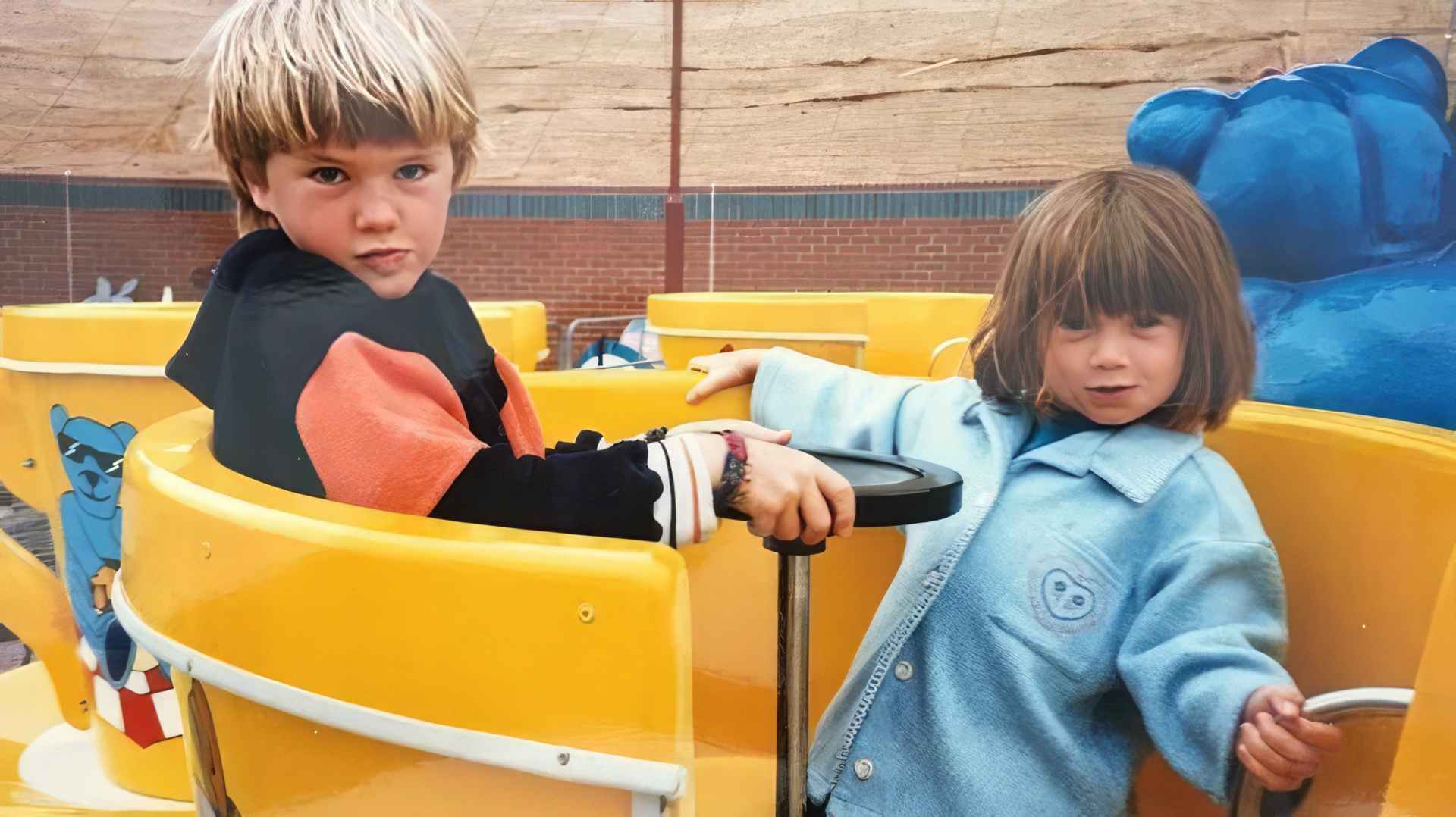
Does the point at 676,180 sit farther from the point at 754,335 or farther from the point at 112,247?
the point at 112,247

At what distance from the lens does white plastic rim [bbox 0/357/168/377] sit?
65cm

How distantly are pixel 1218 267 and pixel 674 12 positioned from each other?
1.24ft

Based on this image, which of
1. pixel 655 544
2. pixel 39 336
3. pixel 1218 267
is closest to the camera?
pixel 655 544

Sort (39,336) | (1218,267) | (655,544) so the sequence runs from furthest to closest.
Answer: (39,336) < (1218,267) < (655,544)

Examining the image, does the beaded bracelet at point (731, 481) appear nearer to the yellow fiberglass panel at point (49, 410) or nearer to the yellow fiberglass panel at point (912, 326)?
the yellow fiberglass panel at point (912, 326)

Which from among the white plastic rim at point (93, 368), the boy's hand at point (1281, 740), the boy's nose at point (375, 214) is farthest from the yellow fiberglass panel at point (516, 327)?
the boy's hand at point (1281, 740)

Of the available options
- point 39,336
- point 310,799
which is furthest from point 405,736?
point 39,336

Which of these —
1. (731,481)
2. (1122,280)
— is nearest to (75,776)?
(731,481)

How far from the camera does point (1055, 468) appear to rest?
0.58 meters

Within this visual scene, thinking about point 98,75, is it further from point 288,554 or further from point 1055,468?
point 1055,468

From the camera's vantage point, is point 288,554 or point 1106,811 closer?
point 288,554

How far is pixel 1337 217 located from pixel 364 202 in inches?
21.6

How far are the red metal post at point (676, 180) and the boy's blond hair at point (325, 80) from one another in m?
0.16

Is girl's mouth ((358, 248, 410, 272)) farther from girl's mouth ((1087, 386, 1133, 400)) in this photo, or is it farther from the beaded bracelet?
girl's mouth ((1087, 386, 1133, 400))
